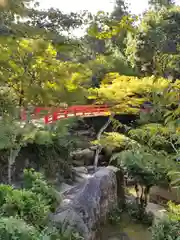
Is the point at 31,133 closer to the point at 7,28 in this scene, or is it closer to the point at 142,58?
the point at 7,28

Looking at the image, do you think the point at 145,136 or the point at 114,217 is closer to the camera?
the point at 114,217

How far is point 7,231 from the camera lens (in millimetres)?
3691

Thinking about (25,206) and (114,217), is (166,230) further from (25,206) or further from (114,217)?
(25,206)

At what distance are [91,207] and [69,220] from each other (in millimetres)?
878

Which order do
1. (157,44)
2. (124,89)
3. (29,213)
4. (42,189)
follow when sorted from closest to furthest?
(29,213) < (42,189) < (124,89) < (157,44)

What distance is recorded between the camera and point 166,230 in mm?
5266

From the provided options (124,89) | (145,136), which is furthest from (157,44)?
(145,136)

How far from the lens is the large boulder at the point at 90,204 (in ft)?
19.1

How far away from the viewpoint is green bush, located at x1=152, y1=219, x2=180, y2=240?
5.11 metres

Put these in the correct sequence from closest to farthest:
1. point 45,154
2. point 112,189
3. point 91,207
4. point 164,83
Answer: point 91,207 → point 112,189 → point 45,154 → point 164,83

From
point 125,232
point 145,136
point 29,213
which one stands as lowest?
point 125,232

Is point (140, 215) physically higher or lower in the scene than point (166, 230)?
lower

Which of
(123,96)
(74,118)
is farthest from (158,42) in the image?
(74,118)

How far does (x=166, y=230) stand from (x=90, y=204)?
1970 mm
